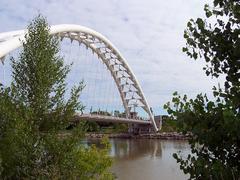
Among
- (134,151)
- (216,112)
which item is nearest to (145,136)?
(134,151)

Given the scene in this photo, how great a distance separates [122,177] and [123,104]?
1415 inches

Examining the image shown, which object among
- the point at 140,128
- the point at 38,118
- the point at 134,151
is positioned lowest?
the point at 134,151

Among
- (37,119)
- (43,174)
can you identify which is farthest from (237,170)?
(37,119)

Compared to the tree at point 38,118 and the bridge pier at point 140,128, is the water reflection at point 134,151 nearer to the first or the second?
the bridge pier at point 140,128

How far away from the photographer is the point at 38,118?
31.7ft

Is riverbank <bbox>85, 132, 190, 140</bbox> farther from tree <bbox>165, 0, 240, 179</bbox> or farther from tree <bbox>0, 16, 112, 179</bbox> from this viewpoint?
tree <bbox>165, 0, 240, 179</bbox>

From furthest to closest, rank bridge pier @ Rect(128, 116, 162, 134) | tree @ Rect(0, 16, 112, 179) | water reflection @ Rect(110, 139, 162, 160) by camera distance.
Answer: bridge pier @ Rect(128, 116, 162, 134)
water reflection @ Rect(110, 139, 162, 160)
tree @ Rect(0, 16, 112, 179)

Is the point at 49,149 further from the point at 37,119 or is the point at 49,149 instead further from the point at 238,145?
the point at 238,145

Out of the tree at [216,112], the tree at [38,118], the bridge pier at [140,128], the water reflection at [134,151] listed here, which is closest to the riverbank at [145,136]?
the bridge pier at [140,128]

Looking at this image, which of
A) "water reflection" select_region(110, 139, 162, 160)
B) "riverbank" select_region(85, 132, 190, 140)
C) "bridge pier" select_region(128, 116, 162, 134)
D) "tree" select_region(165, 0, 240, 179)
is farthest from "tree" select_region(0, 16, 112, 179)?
"bridge pier" select_region(128, 116, 162, 134)

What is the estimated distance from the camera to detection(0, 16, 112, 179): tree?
904 centimetres

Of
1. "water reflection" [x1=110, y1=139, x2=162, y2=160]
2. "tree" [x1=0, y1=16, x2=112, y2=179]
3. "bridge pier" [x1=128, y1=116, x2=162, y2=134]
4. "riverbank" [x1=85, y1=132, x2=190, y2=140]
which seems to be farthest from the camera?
"bridge pier" [x1=128, y1=116, x2=162, y2=134]

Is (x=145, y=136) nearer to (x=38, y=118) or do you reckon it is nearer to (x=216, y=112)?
(x=38, y=118)

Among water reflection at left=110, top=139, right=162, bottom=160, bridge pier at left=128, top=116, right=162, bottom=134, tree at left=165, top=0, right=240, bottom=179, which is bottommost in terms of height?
water reflection at left=110, top=139, right=162, bottom=160
